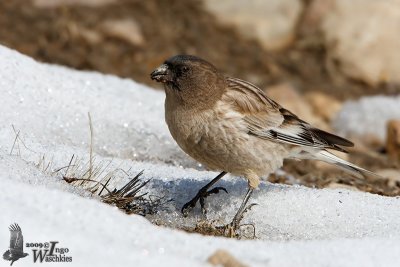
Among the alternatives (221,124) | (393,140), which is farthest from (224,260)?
(393,140)

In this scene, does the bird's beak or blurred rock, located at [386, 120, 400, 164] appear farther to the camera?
blurred rock, located at [386, 120, 400, 164]

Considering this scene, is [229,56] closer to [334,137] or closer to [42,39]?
[42,39]

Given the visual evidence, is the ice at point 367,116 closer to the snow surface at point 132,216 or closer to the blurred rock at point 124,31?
the snow surface at point 132,216

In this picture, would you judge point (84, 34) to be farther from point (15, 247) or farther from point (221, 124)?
point (15, 247)

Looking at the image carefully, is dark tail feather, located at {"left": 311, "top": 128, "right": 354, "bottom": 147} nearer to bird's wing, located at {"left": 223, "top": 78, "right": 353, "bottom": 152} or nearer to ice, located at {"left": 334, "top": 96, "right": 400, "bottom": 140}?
bird's wing, located at {"left": 223, "top": 78, "right": 353, "bottom": 152}

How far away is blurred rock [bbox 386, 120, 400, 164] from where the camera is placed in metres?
8.24

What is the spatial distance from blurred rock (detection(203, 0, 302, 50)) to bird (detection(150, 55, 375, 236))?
5301 mm

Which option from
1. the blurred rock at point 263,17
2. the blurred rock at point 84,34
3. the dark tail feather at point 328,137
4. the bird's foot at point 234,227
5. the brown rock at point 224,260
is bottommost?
the brown rock at point 224,260

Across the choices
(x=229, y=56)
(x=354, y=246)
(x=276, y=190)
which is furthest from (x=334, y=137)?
(x=229, y=56)

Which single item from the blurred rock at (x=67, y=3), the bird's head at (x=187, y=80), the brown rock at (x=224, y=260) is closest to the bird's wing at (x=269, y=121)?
→ the bird's head at (x=187, y=80)

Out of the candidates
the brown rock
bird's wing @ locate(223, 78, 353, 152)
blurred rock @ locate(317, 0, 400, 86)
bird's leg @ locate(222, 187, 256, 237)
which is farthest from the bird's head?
blurred rock @ locate(317, 0, 400, 86)

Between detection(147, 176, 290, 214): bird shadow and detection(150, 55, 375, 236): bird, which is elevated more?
detection(150, 55, 375, 236): bird

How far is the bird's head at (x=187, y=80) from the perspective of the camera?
5750 millimetres

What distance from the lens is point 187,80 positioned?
580 centimetres
